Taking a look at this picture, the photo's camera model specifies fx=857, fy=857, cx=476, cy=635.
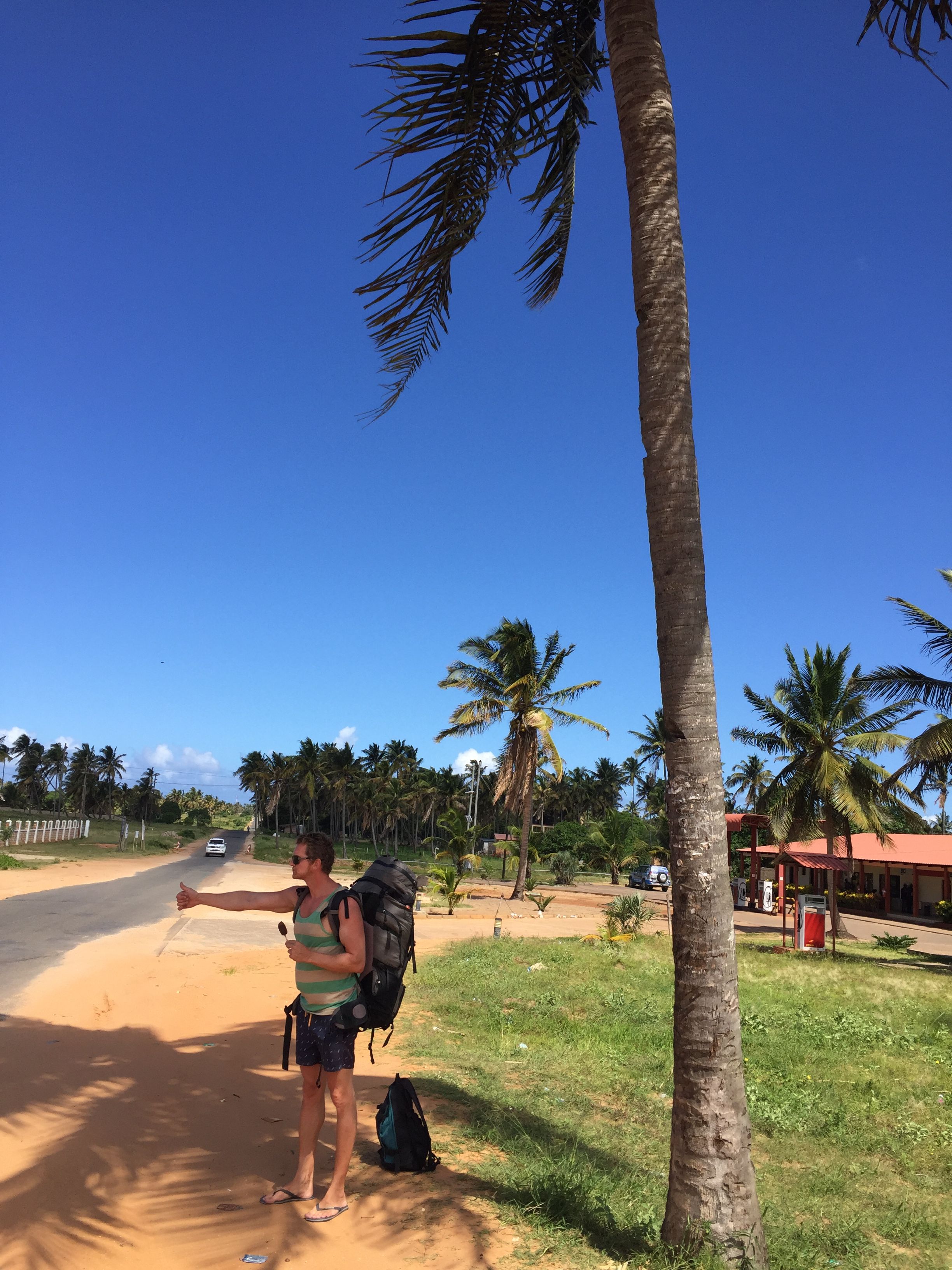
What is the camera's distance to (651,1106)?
700 cm

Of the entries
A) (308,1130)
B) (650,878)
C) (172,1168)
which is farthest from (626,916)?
(650,878)

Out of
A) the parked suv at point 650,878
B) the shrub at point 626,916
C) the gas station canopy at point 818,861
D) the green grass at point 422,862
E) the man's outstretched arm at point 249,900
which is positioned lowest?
the green grass at point 422,862

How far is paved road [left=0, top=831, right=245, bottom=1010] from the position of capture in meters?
10.9

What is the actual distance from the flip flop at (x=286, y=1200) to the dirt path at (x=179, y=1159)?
0.06 metres

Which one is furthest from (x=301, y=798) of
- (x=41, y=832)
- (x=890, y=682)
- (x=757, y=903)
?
(x=890, y=682)

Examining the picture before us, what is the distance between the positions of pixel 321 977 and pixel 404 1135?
51.2 inches

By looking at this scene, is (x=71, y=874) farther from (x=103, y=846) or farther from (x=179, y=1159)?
(x=179, y=1159)

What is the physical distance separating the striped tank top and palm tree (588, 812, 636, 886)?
114 feet

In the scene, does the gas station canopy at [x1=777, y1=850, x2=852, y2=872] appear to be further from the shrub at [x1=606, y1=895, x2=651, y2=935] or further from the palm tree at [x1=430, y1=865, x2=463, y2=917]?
the palm tree at [x1=430, y1=865, x2=463, y2=917]

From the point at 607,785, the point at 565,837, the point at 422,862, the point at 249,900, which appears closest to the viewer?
the point at 249,900

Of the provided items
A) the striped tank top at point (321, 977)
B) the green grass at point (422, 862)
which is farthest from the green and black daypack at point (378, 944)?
the green grass at point (422, 862)

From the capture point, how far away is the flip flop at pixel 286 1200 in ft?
13.8

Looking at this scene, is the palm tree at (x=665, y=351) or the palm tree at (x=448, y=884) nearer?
the palm tree at (x=665, y=351)

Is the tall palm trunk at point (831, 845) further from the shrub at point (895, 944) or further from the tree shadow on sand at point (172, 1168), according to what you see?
the tree shadow on sand at point (172, 1168)
